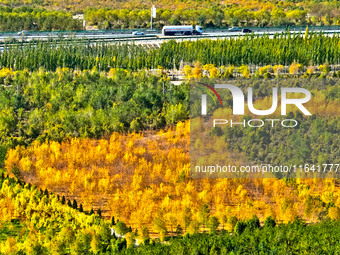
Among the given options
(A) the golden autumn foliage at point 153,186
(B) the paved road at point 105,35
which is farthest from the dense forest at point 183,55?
(A) the golden autumn foliage at point 153,186

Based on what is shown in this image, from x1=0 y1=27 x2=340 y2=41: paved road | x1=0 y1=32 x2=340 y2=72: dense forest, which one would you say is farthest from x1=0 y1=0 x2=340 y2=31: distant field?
x1=0 y1=32 x2=340 y2=72: dense forest

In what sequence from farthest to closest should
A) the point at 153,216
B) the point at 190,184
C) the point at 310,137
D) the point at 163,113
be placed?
the point at 163,113 < the point at 310,137 < the point at 190,184 < the point at 153,216

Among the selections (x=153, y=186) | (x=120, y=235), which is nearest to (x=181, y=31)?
(x=153, y=186)

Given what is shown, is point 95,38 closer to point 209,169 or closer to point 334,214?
point 209,169

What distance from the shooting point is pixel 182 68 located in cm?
8794

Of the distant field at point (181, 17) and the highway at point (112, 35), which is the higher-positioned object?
the distant field at point (181, 17)

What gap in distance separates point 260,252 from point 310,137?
1944 cm

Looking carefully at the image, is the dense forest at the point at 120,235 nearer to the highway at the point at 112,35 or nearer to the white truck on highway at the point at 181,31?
the highway at the point at 112,35

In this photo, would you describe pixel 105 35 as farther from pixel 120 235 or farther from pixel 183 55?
pixel 120 235

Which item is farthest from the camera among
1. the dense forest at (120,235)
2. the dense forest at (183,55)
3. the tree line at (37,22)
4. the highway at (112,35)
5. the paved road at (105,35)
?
the tree line at (37,22)

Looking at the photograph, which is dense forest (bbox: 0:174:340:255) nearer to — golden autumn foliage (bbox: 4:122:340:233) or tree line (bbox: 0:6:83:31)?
golden autumn foliage (bbox: 4:122:340:233)

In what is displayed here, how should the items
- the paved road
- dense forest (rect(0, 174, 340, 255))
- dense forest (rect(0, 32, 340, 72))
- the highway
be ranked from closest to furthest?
dense forest (rect(0, 174, 340, 255)) < dense forest (rect(0, 32, 340, 72)) < the highway < the paved road

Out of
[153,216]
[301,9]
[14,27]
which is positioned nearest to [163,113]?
[153,216]

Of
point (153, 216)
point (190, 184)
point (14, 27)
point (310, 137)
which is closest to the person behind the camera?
point (153, 216)
